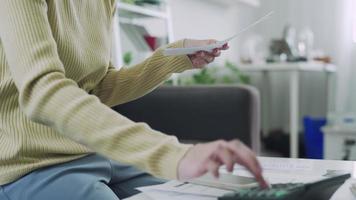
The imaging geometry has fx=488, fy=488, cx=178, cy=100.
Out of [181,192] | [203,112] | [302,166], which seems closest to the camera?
[181,192]

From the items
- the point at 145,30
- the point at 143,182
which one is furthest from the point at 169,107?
the point at 143,182

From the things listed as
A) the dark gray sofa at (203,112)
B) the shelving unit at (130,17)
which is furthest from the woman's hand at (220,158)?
the shelving unit at (130,17)

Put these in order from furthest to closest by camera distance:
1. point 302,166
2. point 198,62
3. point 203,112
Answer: point 203,112
point 198,62
point 302,166

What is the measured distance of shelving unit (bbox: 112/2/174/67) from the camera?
80.6 inches

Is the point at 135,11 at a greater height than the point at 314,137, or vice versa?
the point at 135,11

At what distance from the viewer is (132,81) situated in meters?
0.96

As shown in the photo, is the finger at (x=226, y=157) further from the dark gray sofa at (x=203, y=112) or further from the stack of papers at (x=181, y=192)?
the dark gray sofa at (x=203, y=112)

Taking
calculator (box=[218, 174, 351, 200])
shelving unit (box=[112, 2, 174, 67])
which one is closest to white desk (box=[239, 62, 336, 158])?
shelving unit (box=[112, 2, 174, 67])

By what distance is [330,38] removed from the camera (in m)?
3.46

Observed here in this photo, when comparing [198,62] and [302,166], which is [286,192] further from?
[198,62]

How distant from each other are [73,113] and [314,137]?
2753 millimetres

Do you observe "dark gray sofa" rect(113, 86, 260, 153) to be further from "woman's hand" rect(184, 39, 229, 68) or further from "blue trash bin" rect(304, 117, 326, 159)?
"blue trash bin" rect(304, 117, 326, 159)

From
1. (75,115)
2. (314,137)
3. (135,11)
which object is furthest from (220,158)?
(314,137)

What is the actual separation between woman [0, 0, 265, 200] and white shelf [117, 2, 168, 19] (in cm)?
118
